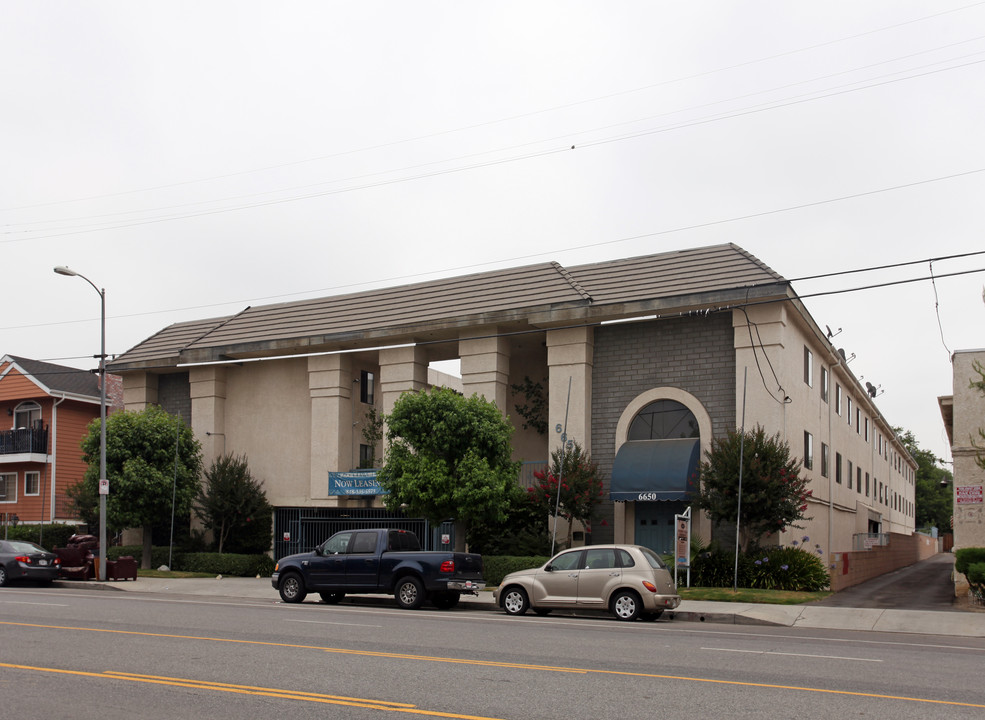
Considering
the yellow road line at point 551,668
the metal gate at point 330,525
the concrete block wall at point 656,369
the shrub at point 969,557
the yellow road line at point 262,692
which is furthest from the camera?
the metal gate at point 330,525

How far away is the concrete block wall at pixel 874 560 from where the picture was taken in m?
28.4

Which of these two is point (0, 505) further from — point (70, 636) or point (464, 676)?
point (464, 676)

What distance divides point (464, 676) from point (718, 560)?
16252mm

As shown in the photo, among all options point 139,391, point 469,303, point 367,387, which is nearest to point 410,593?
point 469,303

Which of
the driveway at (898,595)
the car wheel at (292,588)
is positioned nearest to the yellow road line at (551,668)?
the car wheel at (292,588)

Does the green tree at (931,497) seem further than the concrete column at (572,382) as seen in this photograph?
Yes

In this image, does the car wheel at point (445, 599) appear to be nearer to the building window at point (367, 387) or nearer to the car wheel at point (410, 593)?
the car wheel at point (410, 593)

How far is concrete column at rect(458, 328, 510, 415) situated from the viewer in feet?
100

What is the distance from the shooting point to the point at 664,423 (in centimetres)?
2822

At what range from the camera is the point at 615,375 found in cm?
2909

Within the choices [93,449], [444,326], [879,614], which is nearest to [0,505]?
[93,449]

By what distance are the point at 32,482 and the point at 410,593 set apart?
3022 cm

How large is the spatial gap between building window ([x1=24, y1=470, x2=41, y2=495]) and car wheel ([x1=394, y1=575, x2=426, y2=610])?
29384 millimetres

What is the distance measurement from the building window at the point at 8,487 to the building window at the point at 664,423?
30872 millimetres
